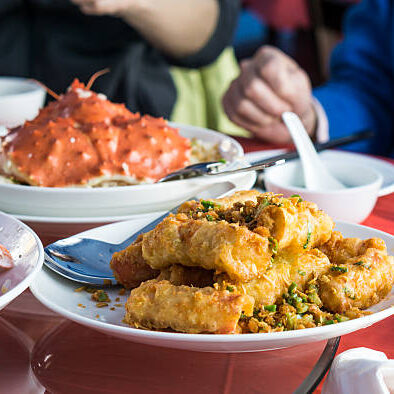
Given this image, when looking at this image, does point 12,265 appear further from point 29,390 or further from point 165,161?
point 165,161

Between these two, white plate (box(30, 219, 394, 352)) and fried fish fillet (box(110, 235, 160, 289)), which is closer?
white plate (box(30, 219, 394, 352))

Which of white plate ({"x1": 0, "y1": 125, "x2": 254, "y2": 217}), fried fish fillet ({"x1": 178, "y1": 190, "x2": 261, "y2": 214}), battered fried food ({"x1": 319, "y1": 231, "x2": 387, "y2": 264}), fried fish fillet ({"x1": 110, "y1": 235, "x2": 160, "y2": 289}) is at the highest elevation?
fried fish fillet ({"x1": 178, "y1": 190, "x2": 261, "y2": 214})

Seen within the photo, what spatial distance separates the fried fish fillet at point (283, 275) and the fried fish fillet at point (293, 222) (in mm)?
15

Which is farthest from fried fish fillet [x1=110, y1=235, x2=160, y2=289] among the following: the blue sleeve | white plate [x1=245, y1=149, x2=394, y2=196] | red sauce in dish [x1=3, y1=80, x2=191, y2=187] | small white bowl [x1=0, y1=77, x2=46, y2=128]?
the blue sleeve

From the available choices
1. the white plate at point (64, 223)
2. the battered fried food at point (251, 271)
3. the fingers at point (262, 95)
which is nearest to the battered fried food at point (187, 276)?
the battered fried food at point (251, 271)

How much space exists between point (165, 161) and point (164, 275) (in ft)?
1.74

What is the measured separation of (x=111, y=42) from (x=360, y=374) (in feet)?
6.82

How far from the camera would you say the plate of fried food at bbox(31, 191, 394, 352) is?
0.54 metres

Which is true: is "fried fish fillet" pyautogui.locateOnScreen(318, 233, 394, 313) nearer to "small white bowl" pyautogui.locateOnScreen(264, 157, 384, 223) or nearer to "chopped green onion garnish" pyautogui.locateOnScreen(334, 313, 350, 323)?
"chopped green onion garnish" pyautogui.locateOnScreen(334, 313, 350, 323)

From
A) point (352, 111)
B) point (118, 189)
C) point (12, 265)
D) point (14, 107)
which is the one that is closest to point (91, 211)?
point (118, 189)

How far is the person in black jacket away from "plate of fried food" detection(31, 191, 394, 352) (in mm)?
1695

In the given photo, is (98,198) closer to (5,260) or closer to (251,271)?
(5,260)

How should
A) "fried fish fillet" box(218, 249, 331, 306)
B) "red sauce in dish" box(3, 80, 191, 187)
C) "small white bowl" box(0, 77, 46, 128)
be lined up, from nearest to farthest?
1. "fried fish fillet" box(218, 249, 331, 306)
2. "red sauce in dish" box(3, 80, 191, 187)
3. "small white bowl" box(0, 77, 46, 128)

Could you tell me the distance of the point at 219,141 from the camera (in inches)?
50.2
